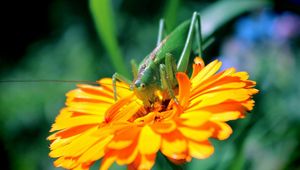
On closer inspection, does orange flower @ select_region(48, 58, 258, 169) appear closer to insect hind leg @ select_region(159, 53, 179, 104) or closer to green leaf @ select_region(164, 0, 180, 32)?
insect hind leg @ select_region(159, 53, 179, 104)

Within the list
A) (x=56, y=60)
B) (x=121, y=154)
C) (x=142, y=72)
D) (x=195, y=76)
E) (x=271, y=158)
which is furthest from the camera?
(x=56, y=60)

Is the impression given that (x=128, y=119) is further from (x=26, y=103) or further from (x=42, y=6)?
(x=42, y=6)

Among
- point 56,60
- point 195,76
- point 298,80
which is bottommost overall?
point 298,80

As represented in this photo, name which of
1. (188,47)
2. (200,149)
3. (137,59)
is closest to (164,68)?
(188,47)

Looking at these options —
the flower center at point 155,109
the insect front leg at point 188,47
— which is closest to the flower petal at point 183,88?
the flower center at point 155,109

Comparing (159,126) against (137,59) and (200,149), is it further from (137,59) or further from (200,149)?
(137,59)

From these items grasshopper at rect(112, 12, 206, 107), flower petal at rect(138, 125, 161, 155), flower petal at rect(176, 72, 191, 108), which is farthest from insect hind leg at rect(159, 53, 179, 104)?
flower petal at rect(138, 125, 161, 155)

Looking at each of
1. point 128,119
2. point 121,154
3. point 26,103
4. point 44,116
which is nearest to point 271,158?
point 128,119
